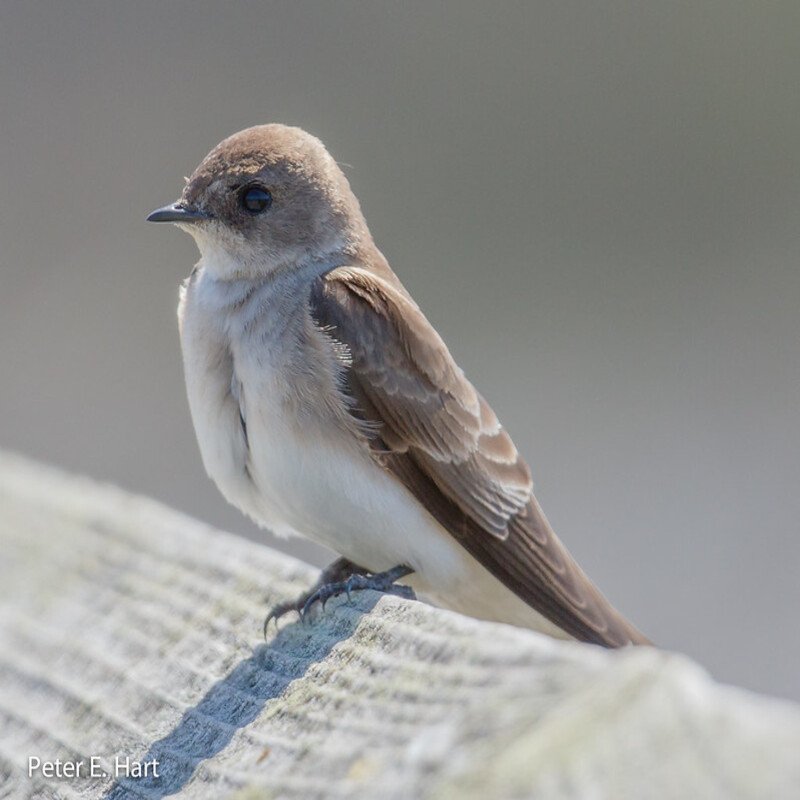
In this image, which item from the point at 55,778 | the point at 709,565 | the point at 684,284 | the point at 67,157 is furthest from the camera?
the point at 67,157

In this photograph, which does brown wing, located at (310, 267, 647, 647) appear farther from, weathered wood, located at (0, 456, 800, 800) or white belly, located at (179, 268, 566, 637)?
weathered wood, located at (0, 456, 800, 800)

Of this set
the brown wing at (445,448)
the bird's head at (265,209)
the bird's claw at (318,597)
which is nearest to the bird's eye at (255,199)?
the bird's head at (265,209)

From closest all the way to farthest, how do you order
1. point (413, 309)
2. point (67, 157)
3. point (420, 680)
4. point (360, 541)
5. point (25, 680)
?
point (420, 680), point (25, 680), point (360, 541), point (413, 309), point (67, 157)

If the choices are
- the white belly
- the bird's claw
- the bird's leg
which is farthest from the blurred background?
the bird's claw

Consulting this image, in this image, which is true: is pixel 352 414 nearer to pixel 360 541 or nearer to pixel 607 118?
pixel 360 541

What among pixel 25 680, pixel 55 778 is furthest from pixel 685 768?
pixel 25 680
